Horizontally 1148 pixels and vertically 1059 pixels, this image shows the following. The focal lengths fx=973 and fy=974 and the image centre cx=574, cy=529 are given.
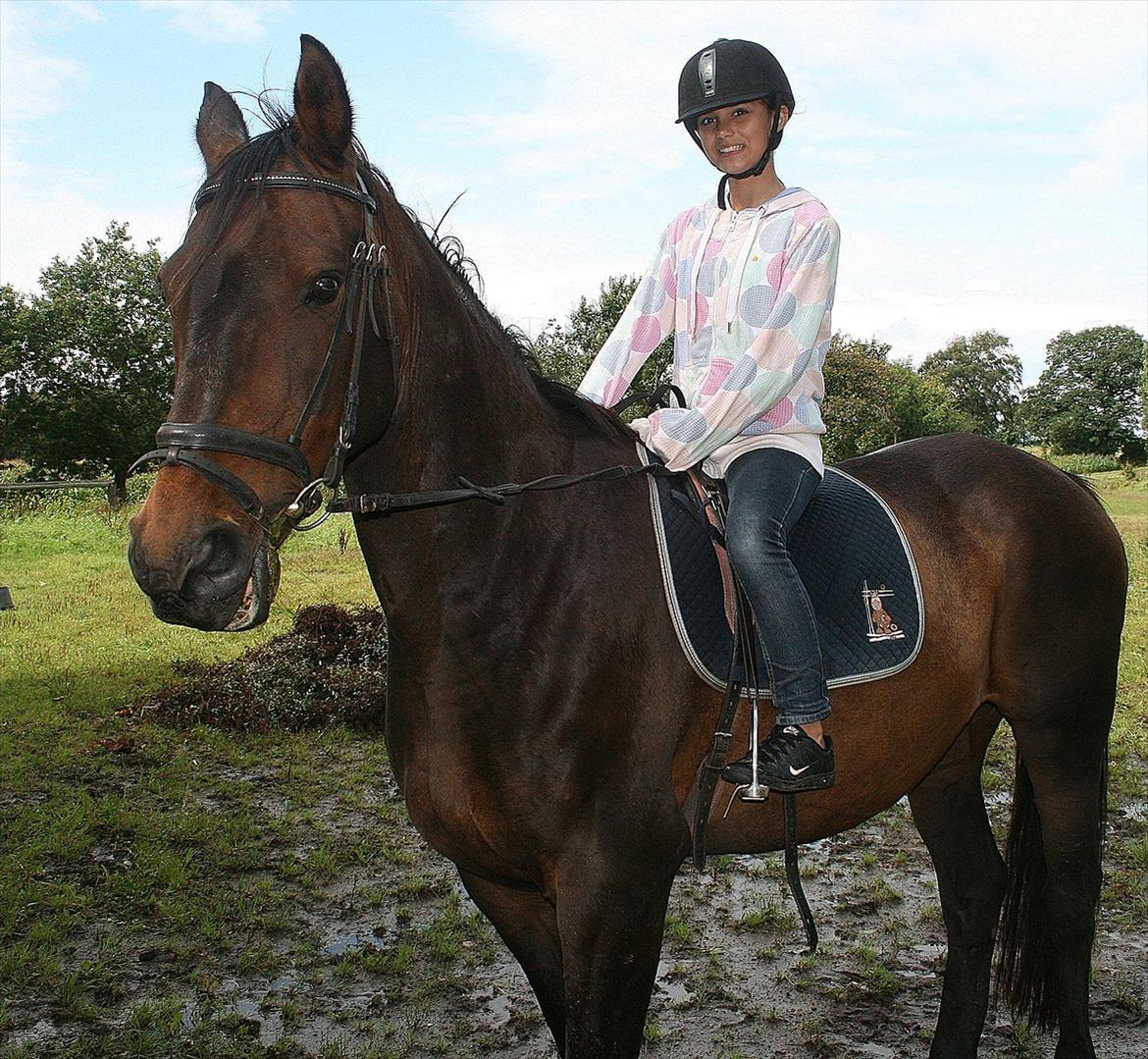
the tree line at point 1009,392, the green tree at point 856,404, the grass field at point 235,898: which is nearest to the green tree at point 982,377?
the tree line at point 1009,392

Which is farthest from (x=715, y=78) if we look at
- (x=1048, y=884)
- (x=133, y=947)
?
(x=133, y=947)

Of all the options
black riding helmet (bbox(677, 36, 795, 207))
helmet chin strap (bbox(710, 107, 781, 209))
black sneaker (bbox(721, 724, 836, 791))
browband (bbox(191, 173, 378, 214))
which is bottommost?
black sneaker (bbox(721, 724, 836, 791))

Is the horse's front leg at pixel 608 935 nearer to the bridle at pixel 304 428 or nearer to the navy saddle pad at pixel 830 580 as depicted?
the navy saddle pad at pixel 830 580

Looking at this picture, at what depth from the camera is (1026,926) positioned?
378cm

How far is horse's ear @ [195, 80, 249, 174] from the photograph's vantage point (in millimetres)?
2490

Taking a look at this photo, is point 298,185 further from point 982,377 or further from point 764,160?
point 982,377

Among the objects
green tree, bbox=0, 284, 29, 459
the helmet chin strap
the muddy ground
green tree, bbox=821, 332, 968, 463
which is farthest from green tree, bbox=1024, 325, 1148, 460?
the helmet chin strap

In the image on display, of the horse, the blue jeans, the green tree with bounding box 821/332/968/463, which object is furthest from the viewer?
the green tree with bounding box 821/332/968/463

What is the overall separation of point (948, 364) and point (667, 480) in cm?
8360

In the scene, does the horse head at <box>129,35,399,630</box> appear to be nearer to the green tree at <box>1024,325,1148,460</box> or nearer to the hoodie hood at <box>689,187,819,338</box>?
the hoodie hood at <box>689,187,819,338</box>

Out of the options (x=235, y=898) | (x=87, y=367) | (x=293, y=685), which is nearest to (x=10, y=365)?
(x=87, y=367)

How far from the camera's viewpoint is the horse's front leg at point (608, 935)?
2.38 metres

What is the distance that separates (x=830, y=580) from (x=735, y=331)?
0.80m

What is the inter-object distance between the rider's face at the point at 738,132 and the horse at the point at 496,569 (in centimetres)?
86
